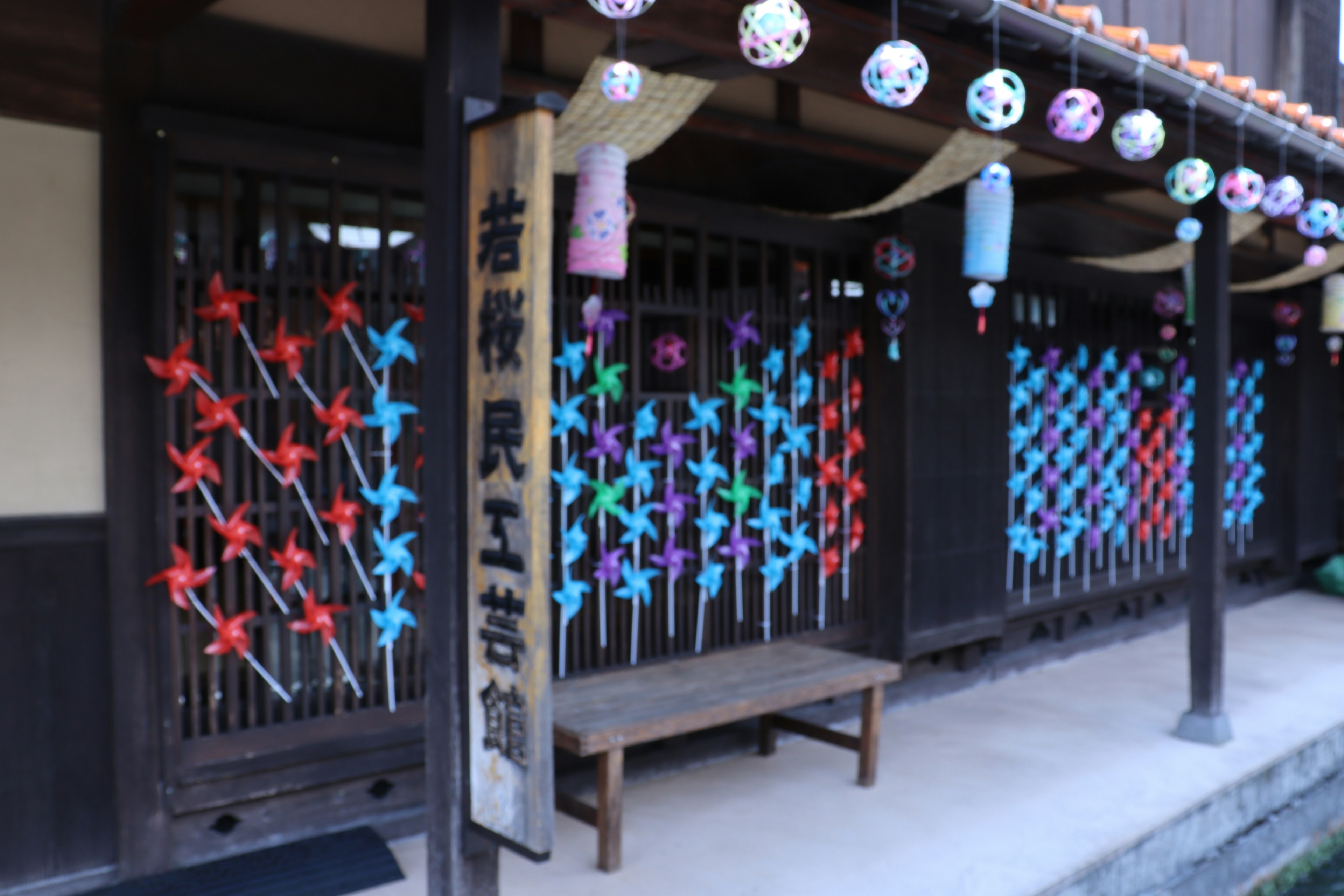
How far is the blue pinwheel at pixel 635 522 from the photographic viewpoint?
5605 mm

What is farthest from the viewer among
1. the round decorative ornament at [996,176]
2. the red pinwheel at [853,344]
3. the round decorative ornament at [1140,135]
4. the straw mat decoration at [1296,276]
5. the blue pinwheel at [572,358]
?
the straw mat decoration at [1296,276]

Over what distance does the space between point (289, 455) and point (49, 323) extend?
39.3 inches

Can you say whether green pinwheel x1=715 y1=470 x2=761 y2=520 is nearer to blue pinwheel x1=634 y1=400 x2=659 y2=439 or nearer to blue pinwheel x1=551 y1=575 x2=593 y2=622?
blue pinwheel x1=634 y1=400 x2=659 y2=439

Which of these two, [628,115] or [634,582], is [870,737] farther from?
[628,115]

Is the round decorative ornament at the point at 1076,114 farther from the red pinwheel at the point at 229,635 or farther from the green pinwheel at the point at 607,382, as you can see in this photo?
the red pinwheel at the point at 229,635

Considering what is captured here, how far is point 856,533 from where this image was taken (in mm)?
7016

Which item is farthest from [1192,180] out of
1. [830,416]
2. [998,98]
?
[830,416]

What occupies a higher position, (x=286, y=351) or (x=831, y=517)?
(x=286, y=351)

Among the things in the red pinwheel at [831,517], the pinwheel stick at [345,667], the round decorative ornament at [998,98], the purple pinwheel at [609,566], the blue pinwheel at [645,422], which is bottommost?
the pinwheel stick at [345,667]

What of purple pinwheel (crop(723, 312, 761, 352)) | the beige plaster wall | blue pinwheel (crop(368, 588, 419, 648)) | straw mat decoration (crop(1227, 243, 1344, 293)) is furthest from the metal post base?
the beige plaster wall

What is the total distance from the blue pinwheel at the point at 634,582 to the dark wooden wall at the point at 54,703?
243cm

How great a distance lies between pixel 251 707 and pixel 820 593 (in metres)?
3.58

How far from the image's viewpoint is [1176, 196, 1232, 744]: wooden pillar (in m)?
6.25

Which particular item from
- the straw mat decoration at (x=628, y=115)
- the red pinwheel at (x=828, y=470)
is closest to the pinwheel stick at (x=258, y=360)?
the straw mat decoration at (x=628, y=115)
